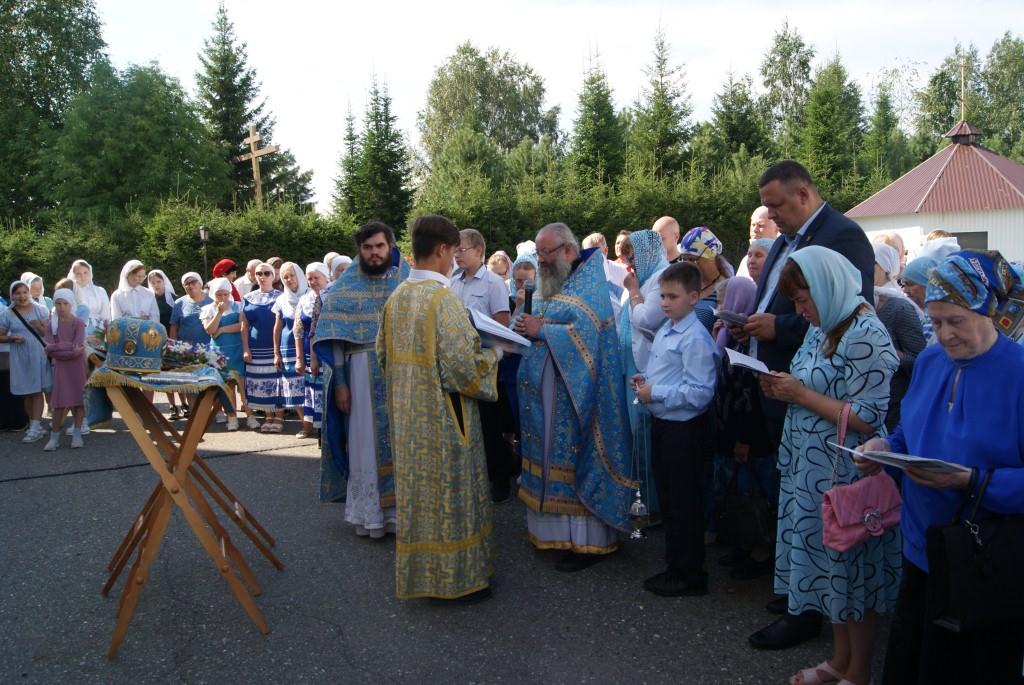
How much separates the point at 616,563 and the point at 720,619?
990mm

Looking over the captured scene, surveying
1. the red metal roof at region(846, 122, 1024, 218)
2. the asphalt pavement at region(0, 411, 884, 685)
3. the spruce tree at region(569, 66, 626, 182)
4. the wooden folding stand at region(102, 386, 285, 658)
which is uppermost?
the spruce tree at region(569, 66, 626, 182)

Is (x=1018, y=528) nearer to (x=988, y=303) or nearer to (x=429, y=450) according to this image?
(x=988, y=303)

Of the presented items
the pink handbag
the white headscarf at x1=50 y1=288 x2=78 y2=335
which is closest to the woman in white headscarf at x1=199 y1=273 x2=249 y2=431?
the white headscarf at x1=50 y1=288 x2=78 y2=335

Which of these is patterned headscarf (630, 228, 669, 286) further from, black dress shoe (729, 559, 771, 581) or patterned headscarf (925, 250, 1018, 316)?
patterned headscarf (925, 250, 1018, 316)

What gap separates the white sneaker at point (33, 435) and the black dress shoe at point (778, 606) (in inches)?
352

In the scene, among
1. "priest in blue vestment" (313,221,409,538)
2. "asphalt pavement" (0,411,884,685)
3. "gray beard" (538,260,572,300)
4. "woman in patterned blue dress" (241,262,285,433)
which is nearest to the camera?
"asphalt pavement" (0,411,884,685)

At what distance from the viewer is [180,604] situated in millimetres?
4637

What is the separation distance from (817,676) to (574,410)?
2.02 metres

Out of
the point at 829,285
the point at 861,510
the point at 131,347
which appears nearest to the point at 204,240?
the point at 131,347

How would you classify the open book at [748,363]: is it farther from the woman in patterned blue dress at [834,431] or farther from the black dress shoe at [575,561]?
the black dress shoe at [575,561]

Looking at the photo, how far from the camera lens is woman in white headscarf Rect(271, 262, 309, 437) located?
948cm

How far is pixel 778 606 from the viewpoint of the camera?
14.0ft

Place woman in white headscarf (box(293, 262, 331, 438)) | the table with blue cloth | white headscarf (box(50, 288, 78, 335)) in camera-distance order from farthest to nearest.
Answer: white headscarf (box(50, 288, 78, 335)), woman in white headscarf (box(293, 262, 331, 438)), the table with blue cloth

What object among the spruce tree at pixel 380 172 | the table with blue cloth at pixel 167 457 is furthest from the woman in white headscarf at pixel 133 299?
the spruce tree at pixel 380 172
